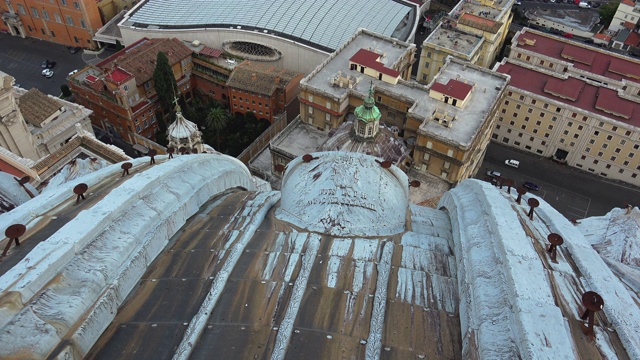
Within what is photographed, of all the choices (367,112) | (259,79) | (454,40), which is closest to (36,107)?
(259,79)

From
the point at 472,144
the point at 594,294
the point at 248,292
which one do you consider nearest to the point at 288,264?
the point at 248,292

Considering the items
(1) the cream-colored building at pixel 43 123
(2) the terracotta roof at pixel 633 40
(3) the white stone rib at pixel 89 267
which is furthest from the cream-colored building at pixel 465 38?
(3) the white stone rib at pixel 89 267

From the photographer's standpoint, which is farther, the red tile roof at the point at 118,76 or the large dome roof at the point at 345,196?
the red tile roof at the point at 118,76

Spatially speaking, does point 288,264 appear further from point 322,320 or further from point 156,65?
point 156,65

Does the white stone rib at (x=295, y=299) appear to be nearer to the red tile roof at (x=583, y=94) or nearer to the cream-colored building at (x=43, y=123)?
the cream-colored building at (x=43, y=123)

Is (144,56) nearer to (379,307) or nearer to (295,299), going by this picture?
(295,299)
